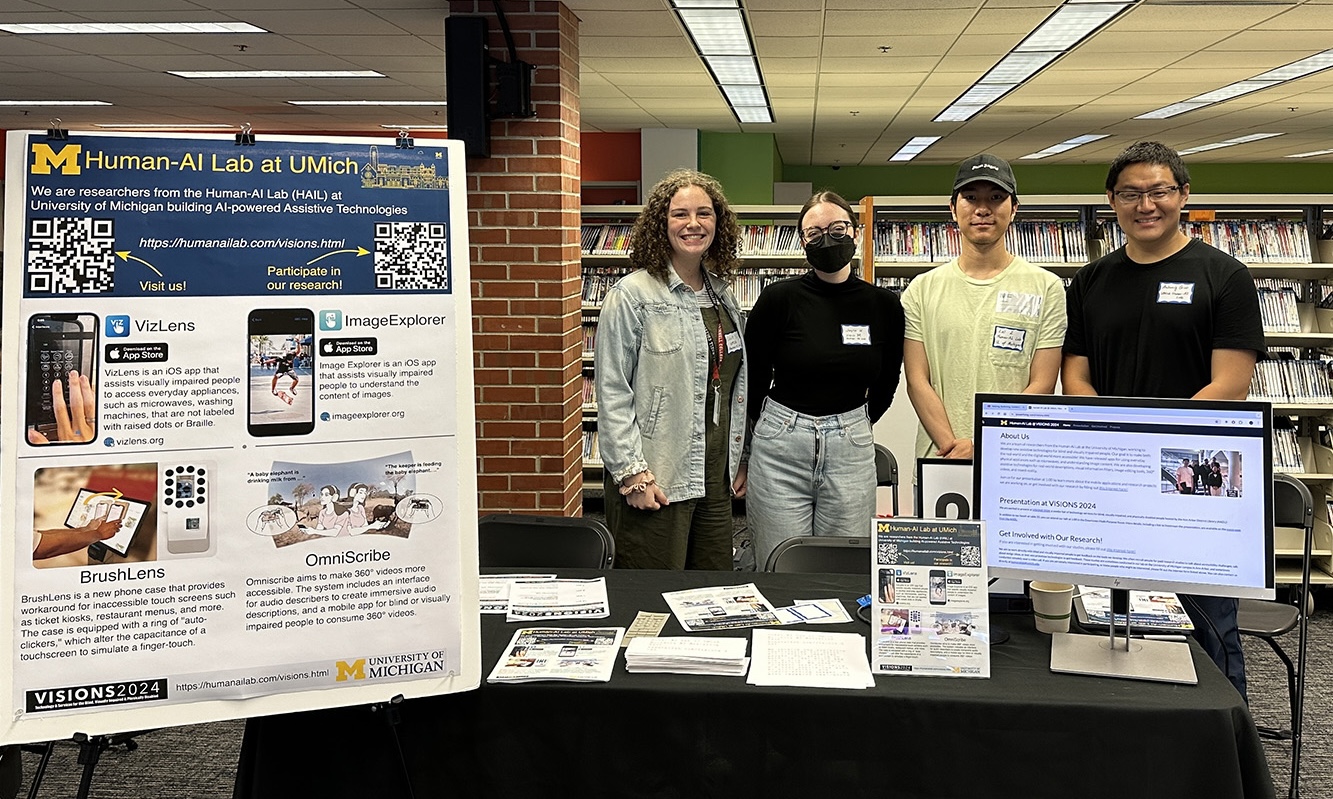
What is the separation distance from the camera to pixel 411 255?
1751 millimetres

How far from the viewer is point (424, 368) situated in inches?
68.4

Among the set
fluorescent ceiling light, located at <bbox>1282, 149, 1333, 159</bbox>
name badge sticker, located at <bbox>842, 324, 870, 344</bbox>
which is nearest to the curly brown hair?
name badge sticker, located at <bbox>842, 324, 870, 344</bbox>

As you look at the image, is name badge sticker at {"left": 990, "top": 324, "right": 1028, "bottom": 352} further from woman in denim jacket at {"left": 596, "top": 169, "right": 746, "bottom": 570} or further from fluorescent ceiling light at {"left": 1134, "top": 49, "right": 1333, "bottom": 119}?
fluorescent ceiling light at {"left": 1134, "top": 49, "right": 1333, "bottom": 119}

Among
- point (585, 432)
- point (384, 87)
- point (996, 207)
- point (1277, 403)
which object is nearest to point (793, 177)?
point (384, 87)

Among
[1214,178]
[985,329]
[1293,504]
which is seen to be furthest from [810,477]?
[1214,178]

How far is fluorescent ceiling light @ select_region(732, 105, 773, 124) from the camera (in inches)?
364

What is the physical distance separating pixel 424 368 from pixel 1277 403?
4.97 m

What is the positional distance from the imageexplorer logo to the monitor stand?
5.48 feet

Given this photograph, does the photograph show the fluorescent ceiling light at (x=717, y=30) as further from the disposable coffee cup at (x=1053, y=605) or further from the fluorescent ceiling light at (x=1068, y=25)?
the disposable coffee cup at (x=1053, y=605)

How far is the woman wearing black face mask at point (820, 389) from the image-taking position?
3.10m

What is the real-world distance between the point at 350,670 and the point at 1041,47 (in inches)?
237

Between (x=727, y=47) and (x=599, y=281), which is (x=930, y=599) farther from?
(x=727, y=47)

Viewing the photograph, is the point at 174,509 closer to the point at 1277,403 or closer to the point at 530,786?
the point at 530,786

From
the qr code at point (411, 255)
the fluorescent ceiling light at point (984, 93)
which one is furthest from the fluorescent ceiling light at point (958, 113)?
the qr code at point (411, 255)
